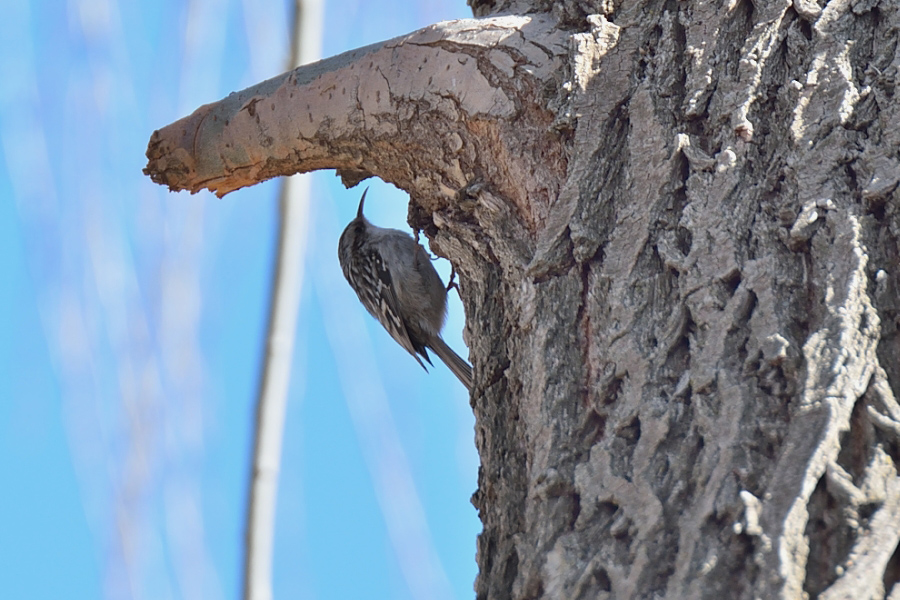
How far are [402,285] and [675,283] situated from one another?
2.76 m

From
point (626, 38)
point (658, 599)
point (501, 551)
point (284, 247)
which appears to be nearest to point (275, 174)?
point (284, 247)

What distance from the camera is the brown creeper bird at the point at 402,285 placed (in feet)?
12.4

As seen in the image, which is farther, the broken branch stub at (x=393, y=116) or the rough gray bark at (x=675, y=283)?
the broken branch stub at (x=393, y=116)

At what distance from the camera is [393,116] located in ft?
5.57

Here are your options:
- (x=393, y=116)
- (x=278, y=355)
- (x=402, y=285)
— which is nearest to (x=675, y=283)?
(x=393, y=116)

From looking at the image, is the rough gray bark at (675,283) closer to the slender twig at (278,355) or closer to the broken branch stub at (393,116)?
the broken branch stub at (393,116)

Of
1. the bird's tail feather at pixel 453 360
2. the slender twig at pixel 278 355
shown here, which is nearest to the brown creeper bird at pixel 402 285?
the bird's tail feather at pixel 453 360

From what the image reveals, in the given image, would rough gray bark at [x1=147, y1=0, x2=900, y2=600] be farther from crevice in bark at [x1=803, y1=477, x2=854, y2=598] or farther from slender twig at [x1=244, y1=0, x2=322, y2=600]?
slender twig at [x1=244, y1=0, x2=322, y2=600]

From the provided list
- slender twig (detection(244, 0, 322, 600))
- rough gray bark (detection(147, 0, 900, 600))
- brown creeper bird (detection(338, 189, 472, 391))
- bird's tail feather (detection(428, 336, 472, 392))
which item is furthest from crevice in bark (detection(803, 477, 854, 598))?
brown creeper bird (detection(338, 189, 472, 391))

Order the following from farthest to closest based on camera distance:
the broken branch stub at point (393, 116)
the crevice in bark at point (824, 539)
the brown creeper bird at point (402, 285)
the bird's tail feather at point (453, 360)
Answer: the brown creeper bird at point (402, 285)
the bird's tail feather at point (453, 360)
the broken branch stub at point (393, 116)
the crevice in bark at point (824, 539)

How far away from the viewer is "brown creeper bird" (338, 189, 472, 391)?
378 cm

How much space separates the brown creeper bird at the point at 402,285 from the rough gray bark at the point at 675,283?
209 centimetres

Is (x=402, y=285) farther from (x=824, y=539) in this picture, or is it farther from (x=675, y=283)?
(x=824, y=539)

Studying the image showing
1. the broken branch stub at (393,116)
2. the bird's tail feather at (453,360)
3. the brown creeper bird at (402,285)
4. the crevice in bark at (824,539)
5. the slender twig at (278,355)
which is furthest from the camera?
the brown creeper bird at (402,285)
